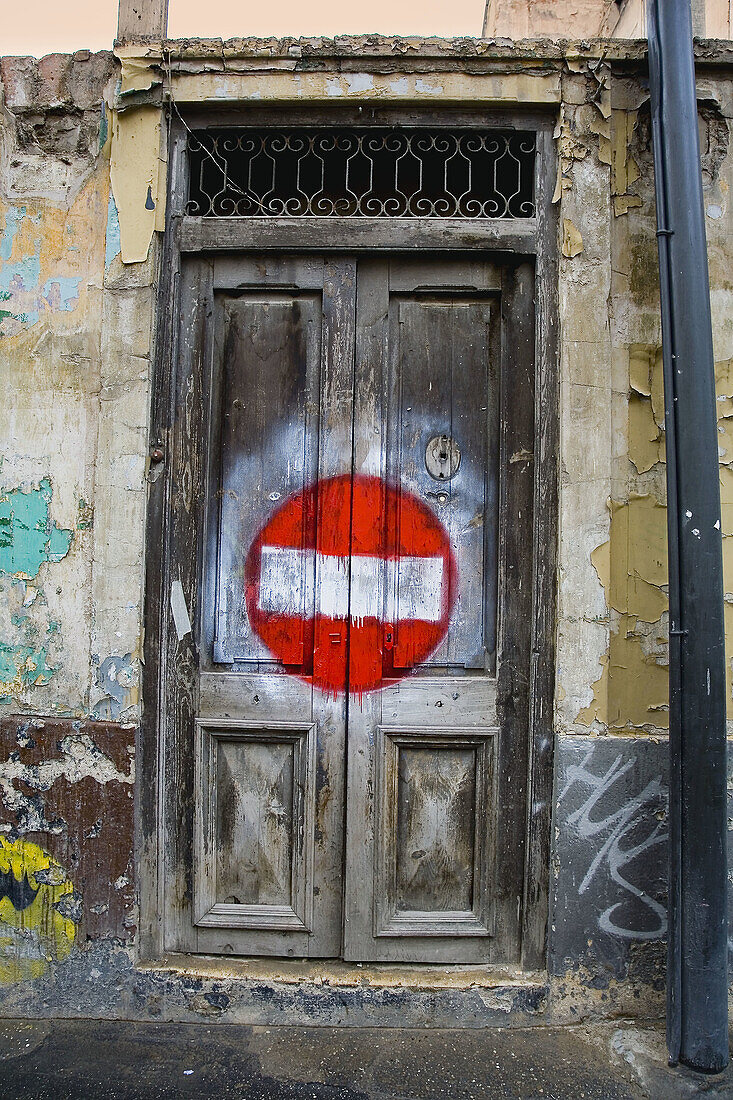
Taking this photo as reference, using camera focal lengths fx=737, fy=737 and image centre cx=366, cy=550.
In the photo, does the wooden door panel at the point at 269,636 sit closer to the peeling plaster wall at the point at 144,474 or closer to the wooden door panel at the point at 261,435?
the wooden door panel at the point at 261,435

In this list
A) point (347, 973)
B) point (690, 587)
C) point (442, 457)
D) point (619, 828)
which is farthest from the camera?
point (442, 457)

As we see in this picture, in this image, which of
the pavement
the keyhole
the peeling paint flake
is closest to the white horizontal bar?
the keyhole

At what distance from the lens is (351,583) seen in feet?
9.68

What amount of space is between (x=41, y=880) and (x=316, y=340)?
7.80 feet

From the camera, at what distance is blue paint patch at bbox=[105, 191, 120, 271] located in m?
2.91

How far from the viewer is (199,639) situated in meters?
2.98

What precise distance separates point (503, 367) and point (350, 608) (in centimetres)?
115

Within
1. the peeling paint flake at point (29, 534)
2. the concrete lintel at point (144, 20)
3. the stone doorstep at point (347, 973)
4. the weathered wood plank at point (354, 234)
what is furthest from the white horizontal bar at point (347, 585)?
the concrete lintel at point (144, 20)

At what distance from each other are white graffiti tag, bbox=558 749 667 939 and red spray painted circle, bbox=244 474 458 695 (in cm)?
80

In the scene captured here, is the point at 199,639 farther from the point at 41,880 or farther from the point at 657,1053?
the point at 657,1053

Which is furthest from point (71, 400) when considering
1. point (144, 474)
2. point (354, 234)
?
point (354, 234)

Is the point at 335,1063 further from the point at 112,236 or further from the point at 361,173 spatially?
the point at 361,173

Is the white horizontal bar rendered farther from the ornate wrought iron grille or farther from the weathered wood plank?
the ornate wrought iron grille

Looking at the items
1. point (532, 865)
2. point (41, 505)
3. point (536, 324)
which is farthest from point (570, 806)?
point (41, 505)
